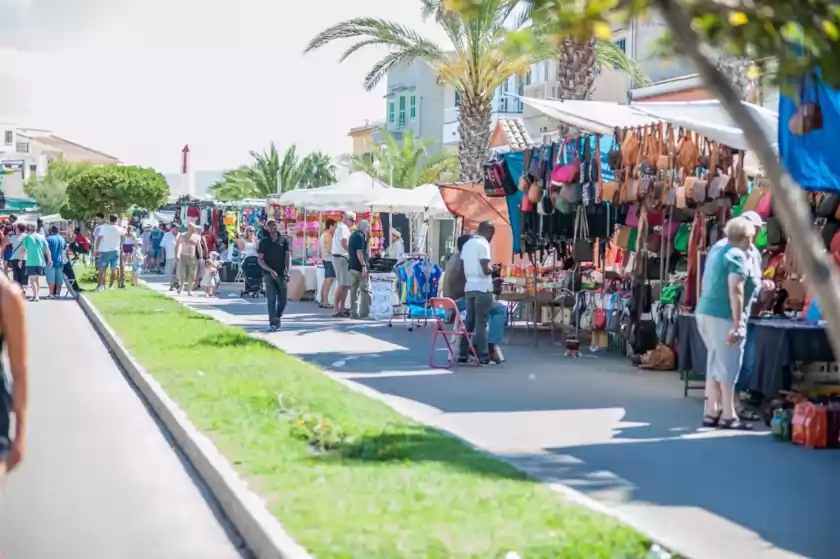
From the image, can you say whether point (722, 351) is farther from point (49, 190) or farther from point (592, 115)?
point (49, 190)

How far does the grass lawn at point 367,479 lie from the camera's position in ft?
23.2

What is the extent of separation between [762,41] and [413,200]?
2415cm

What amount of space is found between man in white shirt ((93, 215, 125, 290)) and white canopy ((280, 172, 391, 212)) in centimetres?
536

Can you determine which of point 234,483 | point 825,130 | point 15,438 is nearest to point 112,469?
point 234,483

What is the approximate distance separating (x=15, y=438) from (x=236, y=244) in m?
36.9

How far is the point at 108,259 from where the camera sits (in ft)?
113

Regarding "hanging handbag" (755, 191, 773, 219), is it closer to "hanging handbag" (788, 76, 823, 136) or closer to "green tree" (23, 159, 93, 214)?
"hanging handbag" (788, 76, 823, 136)

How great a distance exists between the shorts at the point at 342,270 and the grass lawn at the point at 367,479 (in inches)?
413

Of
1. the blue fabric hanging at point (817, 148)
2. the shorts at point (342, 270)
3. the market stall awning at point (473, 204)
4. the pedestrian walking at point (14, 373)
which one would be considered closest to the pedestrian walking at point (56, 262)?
the shorts at point (342, 270)

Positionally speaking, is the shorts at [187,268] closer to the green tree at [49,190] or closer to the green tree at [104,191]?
the green tree at [104,191]

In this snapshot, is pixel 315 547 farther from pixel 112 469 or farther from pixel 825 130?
pixel 825 130

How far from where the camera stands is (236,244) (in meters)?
41.8

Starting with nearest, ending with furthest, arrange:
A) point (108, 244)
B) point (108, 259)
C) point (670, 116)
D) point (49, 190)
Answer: point (670, 116) < point (108, 244) < point (108, 259) < point (49, 190)

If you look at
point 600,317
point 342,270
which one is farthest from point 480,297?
point 342,270
